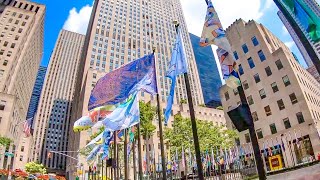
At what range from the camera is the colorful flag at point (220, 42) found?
390 inches

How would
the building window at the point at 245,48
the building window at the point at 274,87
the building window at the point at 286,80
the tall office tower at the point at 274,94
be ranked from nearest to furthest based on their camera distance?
the tall office tower at the point at 274,94 < the building window at the point at 286,80 < the building window at the point at 274,87 < the building window at the point at 245,48

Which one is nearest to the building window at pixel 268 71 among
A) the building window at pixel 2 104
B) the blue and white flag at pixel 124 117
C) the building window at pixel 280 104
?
the building window at pixel 280 104

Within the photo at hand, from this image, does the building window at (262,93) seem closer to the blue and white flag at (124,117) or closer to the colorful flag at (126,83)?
the colorful flag at (126,83)

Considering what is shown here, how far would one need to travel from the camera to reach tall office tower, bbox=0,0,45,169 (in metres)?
72.7

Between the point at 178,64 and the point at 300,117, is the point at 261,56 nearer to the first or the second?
the point at 300,117

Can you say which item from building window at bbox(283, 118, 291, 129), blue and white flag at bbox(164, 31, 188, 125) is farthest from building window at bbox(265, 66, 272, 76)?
blue and white flag at bbox(164, 31, 188, 125)

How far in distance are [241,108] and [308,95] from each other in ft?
130

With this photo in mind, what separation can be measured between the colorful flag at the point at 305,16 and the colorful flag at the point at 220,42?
250 centimetres

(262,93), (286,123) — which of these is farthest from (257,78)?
(286,123)

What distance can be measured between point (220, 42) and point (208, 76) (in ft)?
558

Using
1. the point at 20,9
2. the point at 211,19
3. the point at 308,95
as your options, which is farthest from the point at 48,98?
the point at 211,19

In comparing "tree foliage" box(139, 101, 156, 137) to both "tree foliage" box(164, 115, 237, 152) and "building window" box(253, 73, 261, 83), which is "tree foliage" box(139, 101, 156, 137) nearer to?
"tree foliage" box(164, 115, 237, 152)

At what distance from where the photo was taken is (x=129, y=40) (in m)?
129

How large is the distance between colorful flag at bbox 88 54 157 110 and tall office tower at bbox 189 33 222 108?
466 ft
